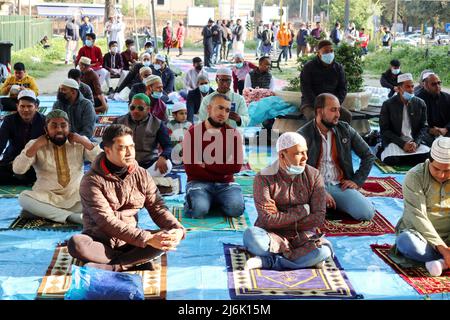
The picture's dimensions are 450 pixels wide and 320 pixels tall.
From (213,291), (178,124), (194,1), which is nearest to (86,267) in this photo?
(213,291)

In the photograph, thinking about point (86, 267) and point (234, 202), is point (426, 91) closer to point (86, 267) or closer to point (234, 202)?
point (234, 202)

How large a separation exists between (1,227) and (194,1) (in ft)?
180

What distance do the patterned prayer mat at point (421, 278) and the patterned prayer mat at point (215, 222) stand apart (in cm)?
131

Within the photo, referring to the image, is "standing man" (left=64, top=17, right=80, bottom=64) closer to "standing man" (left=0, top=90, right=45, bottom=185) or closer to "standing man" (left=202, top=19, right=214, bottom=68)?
"standing man" (left=202, top=19, right=214, bottom=68)

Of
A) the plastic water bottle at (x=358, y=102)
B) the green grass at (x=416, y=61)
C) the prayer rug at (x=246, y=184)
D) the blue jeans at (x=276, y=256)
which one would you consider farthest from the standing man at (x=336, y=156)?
the green grass at (x=416, y=61)

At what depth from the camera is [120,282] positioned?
4.04m

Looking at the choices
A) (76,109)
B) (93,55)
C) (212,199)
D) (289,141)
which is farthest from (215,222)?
(93,55)

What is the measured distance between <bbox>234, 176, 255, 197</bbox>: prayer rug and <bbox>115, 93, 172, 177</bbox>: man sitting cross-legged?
2.56 ft

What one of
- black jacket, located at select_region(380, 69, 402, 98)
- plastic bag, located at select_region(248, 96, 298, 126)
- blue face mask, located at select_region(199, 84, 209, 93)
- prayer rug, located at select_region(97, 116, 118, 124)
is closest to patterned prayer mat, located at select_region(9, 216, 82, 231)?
blue face mask, located at select_region(199, 84, 209, 93)

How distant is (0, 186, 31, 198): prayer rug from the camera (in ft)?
21.5

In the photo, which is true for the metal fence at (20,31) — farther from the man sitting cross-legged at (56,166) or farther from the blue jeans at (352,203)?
the blue jeans at (352,203)

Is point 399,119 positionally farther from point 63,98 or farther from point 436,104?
point 63,98

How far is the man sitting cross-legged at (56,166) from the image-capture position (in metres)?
5.65

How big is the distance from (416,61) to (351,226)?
1776 cm
